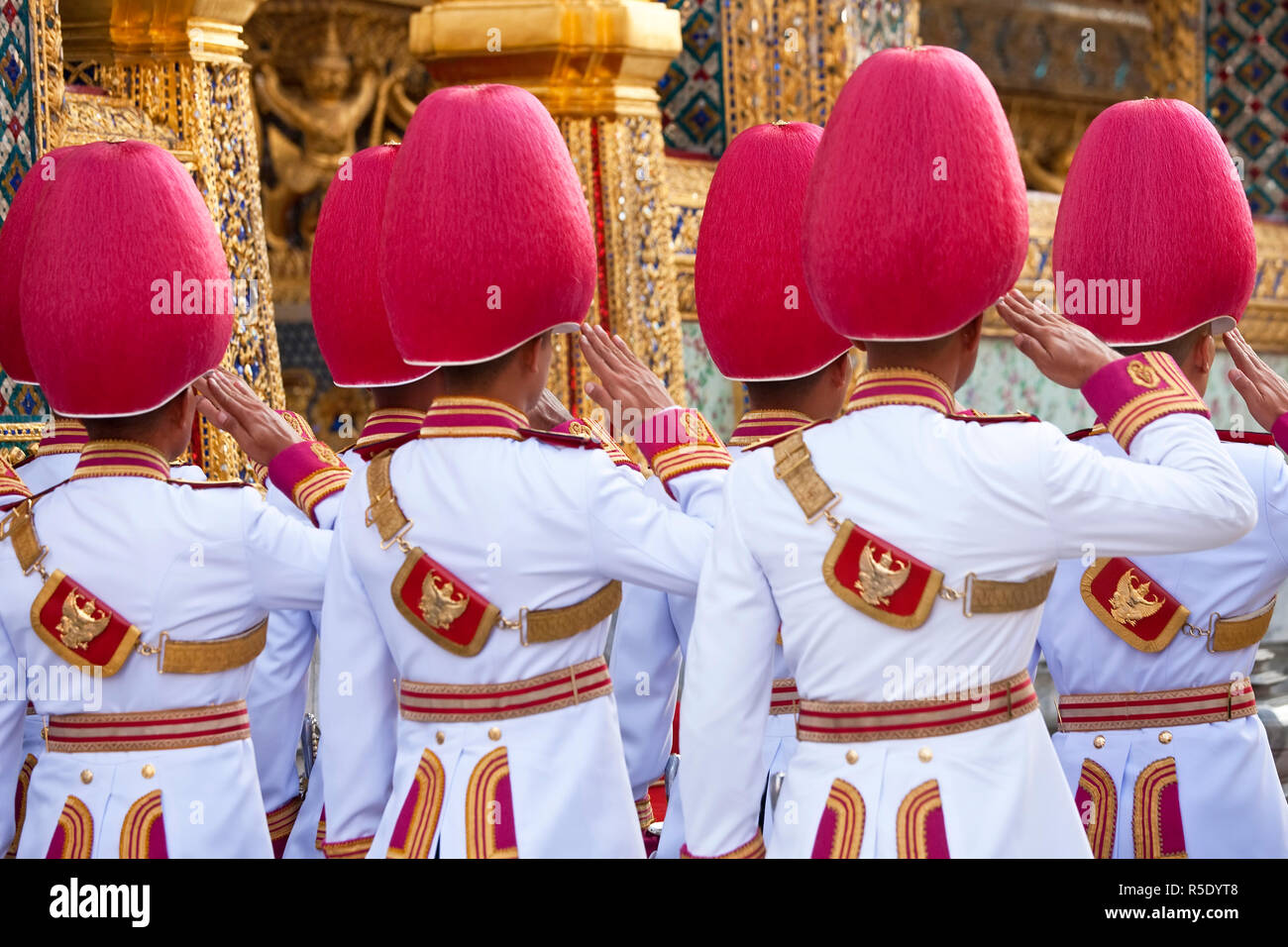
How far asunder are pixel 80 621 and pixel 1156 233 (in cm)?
167

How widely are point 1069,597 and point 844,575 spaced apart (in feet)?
2.61

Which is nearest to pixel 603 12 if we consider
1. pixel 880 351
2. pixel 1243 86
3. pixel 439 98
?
pixel 439 98

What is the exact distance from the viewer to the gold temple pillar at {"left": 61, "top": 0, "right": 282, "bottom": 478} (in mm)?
4953

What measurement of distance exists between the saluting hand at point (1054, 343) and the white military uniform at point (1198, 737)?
1.48ft

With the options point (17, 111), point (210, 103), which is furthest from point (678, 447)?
point (210, 103)

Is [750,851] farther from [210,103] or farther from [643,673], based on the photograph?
[210,103]

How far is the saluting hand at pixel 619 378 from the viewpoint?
2.82 metres

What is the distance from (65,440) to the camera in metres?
3.48

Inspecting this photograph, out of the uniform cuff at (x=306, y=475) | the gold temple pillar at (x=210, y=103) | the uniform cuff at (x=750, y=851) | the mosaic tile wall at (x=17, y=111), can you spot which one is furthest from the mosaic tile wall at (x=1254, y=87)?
the uniform cuff at (x=750, y=851)

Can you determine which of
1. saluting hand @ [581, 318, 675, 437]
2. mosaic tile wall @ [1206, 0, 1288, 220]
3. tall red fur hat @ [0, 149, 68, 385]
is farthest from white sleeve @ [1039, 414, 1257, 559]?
mosaic tile wall @ [1206, 0, 1288, 220]

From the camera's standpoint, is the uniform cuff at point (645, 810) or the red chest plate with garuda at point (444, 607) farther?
the uniform cuff at point (645, 810)

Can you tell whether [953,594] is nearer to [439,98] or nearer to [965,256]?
[965,256]

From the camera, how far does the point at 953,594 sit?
223 centimetres

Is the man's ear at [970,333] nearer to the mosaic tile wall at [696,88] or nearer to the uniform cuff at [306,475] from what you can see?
the uniform cuff at [306,475]
